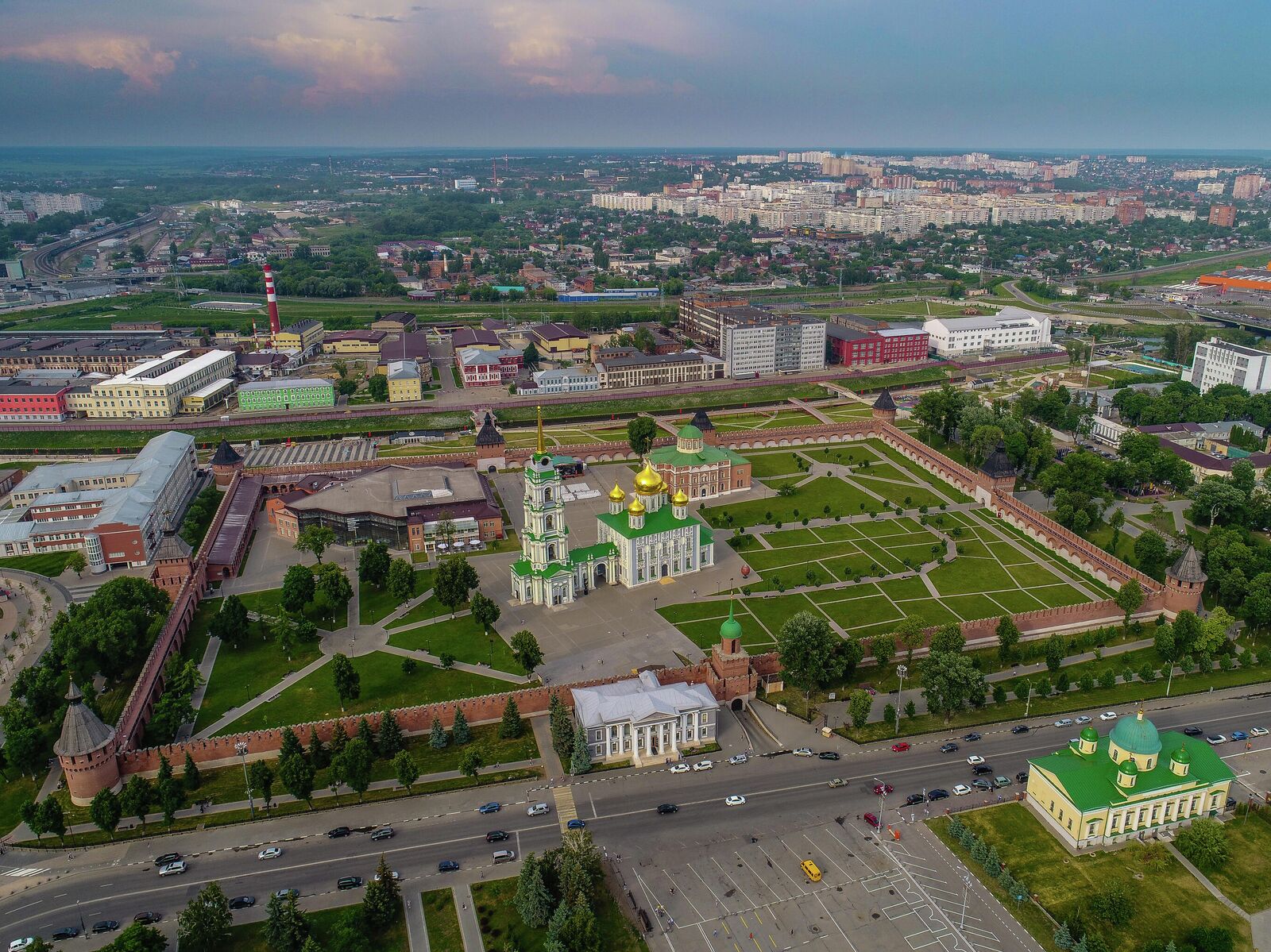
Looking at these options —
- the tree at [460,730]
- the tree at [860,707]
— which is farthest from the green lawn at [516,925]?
the tree at [860,707]

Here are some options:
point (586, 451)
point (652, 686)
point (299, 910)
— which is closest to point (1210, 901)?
point (652, 686)

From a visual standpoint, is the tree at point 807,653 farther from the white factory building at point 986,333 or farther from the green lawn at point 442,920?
the white factory building at point 986,333

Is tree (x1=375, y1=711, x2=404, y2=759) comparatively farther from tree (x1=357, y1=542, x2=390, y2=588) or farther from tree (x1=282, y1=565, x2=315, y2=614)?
tree (x1=357, y1=542, x2=390, y2=588)

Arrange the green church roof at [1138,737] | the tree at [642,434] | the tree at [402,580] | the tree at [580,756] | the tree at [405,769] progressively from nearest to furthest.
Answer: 1. the green church roof at [1138,737]
2. the tree at [405,769]
3. the tree at [580,756]
4. the tree at [402,580]
5. the tree at [642,434]

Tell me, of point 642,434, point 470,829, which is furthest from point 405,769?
point 642,434

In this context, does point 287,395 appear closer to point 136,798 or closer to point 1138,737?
point 136,798

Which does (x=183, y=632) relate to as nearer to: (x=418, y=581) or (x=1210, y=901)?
(x=418, y=581)

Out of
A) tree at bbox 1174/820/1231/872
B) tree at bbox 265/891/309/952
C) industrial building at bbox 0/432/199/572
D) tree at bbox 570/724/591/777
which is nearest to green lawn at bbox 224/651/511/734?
tree at bbox 570/724/591/777
